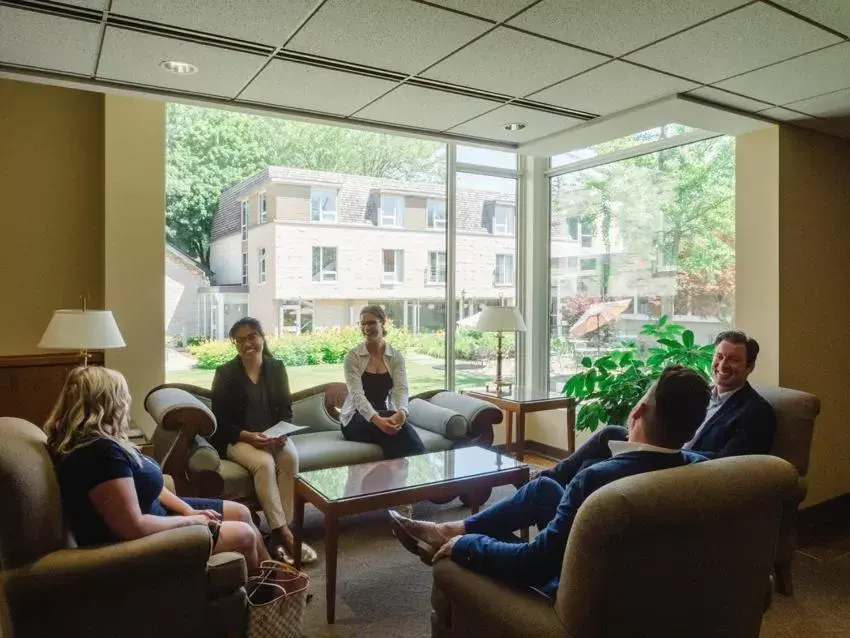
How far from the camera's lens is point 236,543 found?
92.9 inches

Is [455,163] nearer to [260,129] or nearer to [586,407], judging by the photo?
[260,129]

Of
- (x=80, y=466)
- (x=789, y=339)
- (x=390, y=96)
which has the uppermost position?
(x=390, y=96)

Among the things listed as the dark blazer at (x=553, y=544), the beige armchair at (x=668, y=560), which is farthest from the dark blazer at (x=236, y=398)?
the beige armchair at (x=668, y=560)

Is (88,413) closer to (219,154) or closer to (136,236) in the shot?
(136,236)

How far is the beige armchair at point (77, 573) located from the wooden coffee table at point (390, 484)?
0.69 metres

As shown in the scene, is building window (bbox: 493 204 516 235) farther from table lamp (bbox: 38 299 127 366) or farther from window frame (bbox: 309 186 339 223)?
table lamp (bbox: 38 299 127 366)

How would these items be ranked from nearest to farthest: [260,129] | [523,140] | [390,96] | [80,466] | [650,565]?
[650,565]
[80,466]
[390,96]
[523,140]
[260,129]

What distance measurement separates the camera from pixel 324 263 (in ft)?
16.0

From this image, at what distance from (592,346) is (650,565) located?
157 inches

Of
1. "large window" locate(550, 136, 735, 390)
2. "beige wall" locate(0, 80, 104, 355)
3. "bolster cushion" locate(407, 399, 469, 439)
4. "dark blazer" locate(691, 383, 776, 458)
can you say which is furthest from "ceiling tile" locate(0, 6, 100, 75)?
"large window" locate(550, 136, 735, 390)

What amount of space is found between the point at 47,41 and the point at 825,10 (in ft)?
9.69

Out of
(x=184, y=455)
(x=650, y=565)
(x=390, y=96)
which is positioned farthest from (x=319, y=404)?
(x=650, y=565)

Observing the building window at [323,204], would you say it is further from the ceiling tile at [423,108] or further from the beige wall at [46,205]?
the beige wall at [46,205]

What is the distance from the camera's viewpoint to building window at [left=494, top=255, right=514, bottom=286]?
18.7ft
